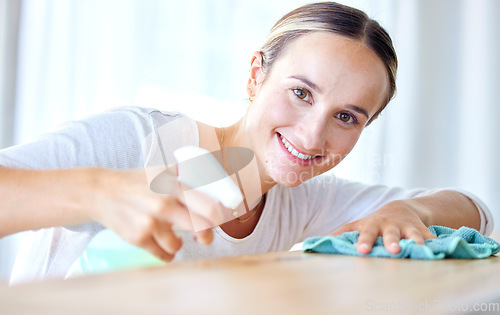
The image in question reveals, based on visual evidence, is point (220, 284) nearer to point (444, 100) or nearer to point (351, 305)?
point (351, 305)

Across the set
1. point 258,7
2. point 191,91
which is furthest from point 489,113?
point 191,91

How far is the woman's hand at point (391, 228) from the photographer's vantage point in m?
0.67

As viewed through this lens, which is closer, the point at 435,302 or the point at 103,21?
the point at 435,302

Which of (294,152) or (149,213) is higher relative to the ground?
(149,213)

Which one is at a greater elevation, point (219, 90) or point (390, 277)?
point (390, 277)

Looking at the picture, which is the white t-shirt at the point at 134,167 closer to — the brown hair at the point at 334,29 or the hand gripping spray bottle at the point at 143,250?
the hand gripping spray bottle at the point at 143,250

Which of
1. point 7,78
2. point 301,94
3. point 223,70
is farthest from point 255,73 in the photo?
point 7,78

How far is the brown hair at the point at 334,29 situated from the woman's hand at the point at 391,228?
1.12 feet

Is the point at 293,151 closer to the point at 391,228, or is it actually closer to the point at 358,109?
the point at 358,109

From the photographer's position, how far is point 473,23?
2.46 meters

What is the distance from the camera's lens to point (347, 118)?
103cm

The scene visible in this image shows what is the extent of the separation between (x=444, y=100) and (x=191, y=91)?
4.29ft

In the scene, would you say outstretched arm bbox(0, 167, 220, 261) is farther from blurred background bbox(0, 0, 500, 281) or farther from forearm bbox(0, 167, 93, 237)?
blurred background bbox(0, 0, 500, 281)

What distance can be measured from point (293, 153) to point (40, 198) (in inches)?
22.9
